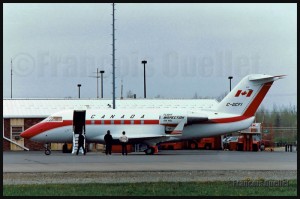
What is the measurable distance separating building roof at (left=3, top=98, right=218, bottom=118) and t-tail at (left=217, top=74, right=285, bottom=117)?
Result: 13323mm

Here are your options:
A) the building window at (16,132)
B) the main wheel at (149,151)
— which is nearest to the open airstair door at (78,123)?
the main wheel at (149,151)

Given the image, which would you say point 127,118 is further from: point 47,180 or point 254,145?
point 47,180

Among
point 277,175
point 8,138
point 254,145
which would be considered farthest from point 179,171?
point 8,138

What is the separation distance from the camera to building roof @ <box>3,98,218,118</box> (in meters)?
59.0

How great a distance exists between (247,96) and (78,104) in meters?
19.3

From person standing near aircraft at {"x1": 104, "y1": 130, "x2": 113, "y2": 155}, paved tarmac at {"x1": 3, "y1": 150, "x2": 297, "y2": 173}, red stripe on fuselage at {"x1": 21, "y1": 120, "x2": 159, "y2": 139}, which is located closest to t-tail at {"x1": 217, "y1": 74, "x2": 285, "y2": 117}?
red stripe on fuselage at {"x1": 21, "y1": 120, "x2": 159, "y2": 139}

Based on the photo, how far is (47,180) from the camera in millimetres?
20297

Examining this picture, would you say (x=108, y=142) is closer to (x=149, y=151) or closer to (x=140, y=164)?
(x=149, y=151)

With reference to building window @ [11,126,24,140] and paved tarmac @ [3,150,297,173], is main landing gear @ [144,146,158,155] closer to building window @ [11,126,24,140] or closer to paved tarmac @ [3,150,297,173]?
paved tarmac @ [3,150,297,173]

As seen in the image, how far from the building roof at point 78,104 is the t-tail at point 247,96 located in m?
13.3

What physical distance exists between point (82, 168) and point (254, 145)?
96.8 feet

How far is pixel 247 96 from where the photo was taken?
4819 centimetres

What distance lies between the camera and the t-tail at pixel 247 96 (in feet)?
158

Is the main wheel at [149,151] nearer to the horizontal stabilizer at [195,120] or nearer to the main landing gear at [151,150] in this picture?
the main landing gear at [151,150]
